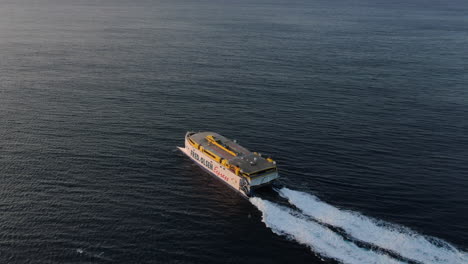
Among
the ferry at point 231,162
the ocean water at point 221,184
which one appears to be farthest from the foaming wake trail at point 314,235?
the ferry at point 231,162

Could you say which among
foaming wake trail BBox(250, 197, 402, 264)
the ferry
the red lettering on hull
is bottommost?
foaming wake trail BBox(250, 197, 402, 264)

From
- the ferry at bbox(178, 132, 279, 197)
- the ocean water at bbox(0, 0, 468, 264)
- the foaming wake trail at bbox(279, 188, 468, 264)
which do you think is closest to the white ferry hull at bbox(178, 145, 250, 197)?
the ferry at bbox(178, 132, 279, 197)

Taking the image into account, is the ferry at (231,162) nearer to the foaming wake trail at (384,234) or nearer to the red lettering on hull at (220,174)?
the red lettering on hull at (220,174)

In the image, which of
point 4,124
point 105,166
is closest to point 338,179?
point 105,166

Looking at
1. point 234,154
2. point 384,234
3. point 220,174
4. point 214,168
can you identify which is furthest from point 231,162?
point 384,234

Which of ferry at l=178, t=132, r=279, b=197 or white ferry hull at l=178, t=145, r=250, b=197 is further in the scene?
white ferry hull at l=178, t=145, r=250, b=197

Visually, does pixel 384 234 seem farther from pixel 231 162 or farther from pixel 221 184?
pixel 221 184

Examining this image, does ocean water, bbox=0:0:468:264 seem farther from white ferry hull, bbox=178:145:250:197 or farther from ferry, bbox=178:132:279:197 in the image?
ferry, bbox=178:132:279:197

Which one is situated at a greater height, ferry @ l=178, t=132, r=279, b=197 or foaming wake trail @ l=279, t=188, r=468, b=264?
ferry @ l=178, t=132, r=279, b=197
